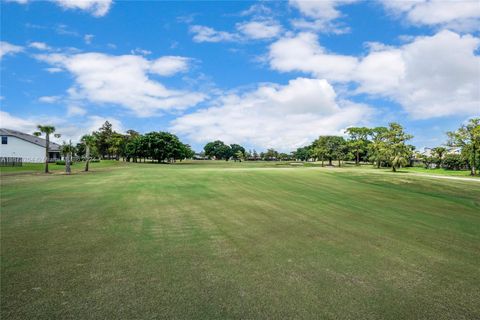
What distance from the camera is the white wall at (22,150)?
231 ft

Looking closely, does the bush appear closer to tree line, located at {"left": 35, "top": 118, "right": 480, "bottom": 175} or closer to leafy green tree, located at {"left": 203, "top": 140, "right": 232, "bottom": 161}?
tree line, located at {"left": 35, "top": 118, "right": 480, "bottom": 175}

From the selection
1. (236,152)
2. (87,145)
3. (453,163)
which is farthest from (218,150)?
(87,145)

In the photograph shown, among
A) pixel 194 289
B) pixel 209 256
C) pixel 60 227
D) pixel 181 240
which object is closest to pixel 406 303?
pixel 194 289

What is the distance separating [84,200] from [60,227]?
584 cm

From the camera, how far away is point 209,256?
21.4ft

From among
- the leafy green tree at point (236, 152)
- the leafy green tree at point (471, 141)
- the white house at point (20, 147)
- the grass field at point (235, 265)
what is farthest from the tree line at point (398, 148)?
the white house at point (20, 147)

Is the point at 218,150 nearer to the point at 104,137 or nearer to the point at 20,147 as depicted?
the point at 104,137

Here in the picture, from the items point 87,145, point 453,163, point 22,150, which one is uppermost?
point 22,150

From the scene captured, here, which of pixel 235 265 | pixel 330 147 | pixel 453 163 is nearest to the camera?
pixel 235 265

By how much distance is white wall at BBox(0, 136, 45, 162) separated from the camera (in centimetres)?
7034

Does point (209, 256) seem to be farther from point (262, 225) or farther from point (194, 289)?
point (262, 225)

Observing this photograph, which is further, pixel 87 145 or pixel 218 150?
pixel 218 150

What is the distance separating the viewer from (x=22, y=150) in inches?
2840

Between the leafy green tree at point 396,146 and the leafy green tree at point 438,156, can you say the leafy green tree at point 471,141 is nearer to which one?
the leafy green tree at point 396,146
